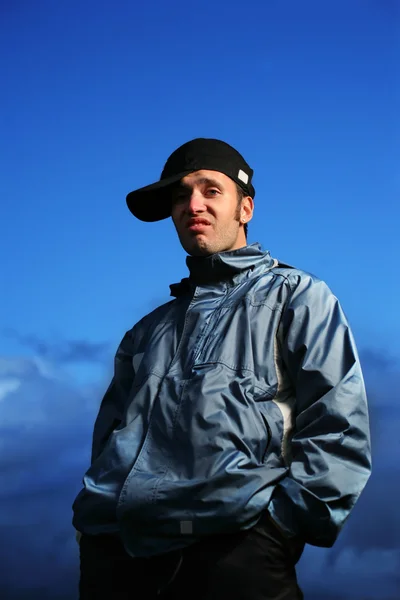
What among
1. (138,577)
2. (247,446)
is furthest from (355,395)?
(138,577)

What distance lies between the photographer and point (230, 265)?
149 inches

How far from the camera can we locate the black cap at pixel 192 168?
156 inches

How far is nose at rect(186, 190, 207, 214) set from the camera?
3859 mm

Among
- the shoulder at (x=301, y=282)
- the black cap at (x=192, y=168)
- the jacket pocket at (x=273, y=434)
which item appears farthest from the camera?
the black cap at (x=192, y=168)

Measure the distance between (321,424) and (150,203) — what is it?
5.90 feet

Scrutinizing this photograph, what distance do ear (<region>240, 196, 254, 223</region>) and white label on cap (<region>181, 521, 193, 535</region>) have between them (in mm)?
1740

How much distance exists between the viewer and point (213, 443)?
3043 millimetres

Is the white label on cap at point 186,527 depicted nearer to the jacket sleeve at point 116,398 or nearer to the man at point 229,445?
the man at point 229,445

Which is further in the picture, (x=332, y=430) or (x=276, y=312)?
(x=276, y=312)

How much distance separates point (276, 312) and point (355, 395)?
1.92ft

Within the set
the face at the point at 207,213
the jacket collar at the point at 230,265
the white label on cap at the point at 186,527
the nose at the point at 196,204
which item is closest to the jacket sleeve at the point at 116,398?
the jacket collar at the point at 230,265

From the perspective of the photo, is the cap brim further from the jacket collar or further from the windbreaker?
the windbreaker

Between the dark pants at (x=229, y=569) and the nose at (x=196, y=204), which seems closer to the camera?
the dark pants at (x=229, y=569)

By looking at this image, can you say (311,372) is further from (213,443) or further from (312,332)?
(213,443)
